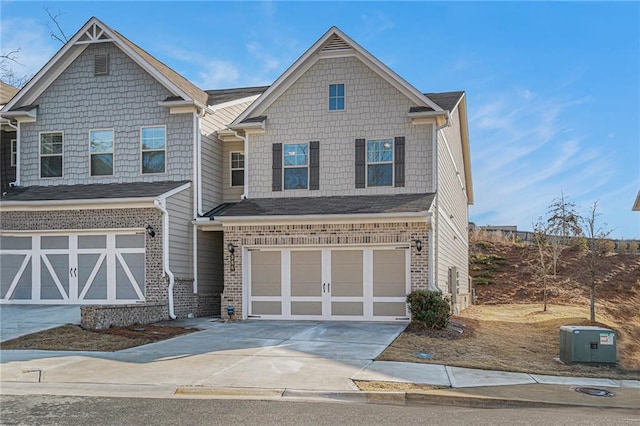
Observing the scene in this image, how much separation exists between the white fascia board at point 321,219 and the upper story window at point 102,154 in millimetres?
4547

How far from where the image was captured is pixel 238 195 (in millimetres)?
21688

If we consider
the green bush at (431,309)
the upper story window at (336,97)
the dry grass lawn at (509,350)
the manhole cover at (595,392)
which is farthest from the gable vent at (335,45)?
the manhole cover at (595,392)

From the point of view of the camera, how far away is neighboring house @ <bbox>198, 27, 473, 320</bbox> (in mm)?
17406

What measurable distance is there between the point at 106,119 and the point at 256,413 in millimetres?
14849

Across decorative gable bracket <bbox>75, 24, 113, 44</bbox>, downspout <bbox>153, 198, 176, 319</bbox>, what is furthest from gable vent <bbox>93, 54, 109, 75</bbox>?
downspout <bbox>153, 198, 176, 319</bbox>

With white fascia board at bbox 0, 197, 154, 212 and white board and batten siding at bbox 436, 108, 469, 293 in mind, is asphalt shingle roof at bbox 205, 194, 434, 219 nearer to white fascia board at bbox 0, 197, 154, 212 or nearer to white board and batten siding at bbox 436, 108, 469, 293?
white board and batten siding at bbox 436, 108, 469, 293

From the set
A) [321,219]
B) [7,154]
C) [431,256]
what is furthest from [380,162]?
[7,154]

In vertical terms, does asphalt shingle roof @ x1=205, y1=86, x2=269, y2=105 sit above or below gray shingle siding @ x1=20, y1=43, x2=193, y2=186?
above

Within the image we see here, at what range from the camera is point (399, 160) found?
18.5m

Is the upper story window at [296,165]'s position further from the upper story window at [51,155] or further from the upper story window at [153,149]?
the upper story window at [51,155]

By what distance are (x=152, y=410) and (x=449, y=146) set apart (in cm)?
1641

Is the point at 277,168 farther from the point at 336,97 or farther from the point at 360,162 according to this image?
the point at 336,97

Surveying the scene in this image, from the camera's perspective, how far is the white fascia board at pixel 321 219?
16.8 meters

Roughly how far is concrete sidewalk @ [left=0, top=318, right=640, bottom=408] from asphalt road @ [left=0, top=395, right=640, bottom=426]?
420 millimetres
